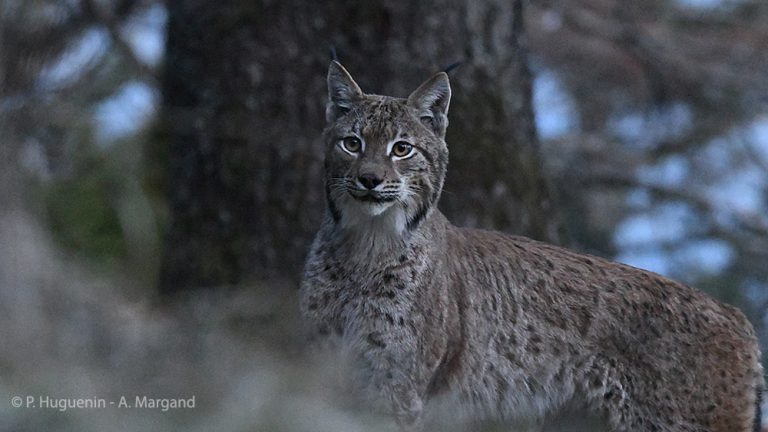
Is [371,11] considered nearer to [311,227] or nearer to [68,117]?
[311,227]

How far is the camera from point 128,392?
9.31 feet

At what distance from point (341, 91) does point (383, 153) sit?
0.47 m

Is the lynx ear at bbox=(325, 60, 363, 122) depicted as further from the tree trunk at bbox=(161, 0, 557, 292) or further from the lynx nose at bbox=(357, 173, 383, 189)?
the tree trunk at bbox=(161, 0, 557, 292)

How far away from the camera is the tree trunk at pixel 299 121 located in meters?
9.41

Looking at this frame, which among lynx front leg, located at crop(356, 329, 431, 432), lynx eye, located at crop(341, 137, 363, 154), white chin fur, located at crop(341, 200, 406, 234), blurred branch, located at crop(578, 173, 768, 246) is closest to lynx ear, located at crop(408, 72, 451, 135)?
lynx eye, located at crop(341, 137, 363, 154)

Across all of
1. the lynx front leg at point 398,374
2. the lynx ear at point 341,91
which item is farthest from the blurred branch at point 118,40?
the lynx front leg at point 398,374

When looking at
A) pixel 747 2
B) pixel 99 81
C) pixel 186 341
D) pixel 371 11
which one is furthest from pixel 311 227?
pixel 747 2

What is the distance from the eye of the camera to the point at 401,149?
6.48 metres

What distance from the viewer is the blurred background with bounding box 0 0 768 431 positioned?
305 centimetres

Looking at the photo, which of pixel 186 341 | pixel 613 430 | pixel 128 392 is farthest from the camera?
pixel 613 430

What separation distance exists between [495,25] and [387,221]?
3.60 meters

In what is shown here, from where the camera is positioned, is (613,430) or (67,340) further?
(613,430)

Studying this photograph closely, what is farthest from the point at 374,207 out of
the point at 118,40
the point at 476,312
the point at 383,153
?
the point at 118,40

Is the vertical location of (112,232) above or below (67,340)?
below
